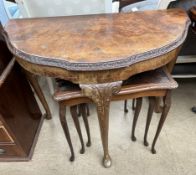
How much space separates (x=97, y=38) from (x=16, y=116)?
0.69 metres

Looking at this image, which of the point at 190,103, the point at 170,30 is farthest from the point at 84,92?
the point at 190,103

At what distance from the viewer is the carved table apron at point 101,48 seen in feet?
2.64

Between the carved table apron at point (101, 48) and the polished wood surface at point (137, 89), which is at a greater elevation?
the carved table apron at point (101, 48)

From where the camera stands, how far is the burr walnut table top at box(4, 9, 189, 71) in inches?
31.6

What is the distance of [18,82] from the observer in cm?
127

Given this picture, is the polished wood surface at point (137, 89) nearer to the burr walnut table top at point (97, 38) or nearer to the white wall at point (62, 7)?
the burr walnut table top at point (97, 38)

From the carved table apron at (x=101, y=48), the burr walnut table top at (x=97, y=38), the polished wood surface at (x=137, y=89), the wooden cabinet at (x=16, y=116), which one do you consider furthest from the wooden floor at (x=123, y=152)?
the burr walnut table top at (x=97, y=38)

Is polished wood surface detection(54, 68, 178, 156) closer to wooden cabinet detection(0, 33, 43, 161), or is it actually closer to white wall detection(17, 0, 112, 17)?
wooden cabinet detection(0, 33, 43, 161)

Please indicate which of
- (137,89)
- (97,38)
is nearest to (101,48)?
(97,38)

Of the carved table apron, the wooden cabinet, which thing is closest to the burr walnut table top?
the carved table apron

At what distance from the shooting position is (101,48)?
854 millimetres

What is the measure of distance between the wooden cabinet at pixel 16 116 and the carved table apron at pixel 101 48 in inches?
10.0

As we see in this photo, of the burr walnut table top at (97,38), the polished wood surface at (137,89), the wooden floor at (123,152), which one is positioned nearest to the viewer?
the burr walnut table top at (97,38)

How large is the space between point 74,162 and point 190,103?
995mm
